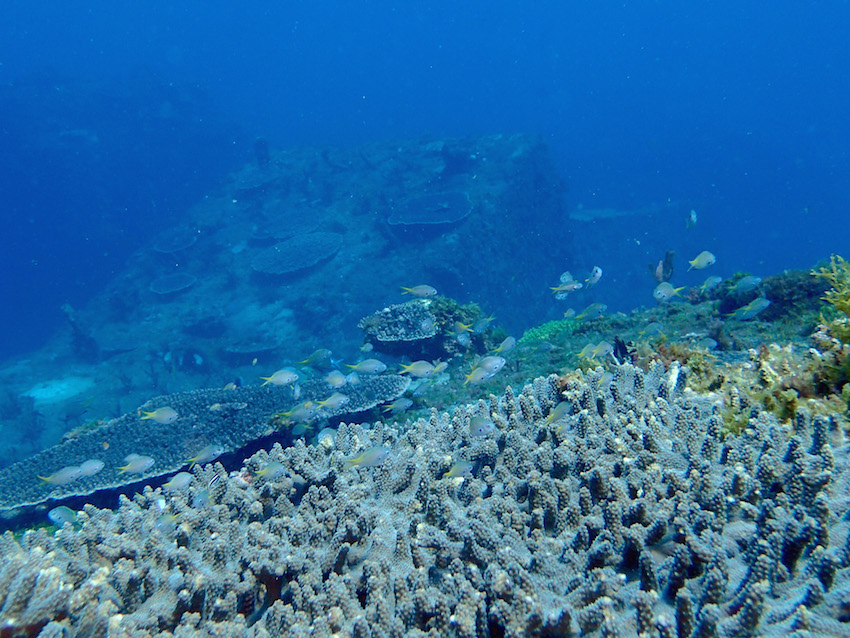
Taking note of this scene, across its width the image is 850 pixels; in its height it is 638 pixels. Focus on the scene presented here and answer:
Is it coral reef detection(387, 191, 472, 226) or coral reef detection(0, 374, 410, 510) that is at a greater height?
coral reef detection(387, 191, 472, 226)

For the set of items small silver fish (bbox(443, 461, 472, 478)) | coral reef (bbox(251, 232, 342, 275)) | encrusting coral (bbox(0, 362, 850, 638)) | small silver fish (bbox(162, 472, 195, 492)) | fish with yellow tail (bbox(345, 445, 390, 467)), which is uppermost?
coral reef (bbox(251, 232, 342, 275))

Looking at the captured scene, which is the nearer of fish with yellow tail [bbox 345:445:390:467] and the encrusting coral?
the encrusting coral

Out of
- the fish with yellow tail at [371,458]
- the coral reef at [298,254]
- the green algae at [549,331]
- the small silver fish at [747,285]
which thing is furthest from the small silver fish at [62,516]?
the coral reef at [298,254]

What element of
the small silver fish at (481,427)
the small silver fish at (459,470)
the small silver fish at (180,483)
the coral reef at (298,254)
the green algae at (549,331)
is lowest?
the small silver fish at (459,470)

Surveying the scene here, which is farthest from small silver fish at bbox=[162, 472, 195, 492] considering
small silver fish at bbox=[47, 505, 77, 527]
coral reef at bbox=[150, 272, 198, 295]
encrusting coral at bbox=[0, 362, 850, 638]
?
coral reef at bbox=[150, 272, 198, 295]

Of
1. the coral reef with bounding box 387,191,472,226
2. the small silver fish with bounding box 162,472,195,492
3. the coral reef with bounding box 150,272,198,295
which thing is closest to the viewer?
the small silver fish with bounding box 162,472,195,492

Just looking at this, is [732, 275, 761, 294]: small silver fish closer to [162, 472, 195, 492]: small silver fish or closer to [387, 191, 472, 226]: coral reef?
[162, 472, 195, 492]: small silver fish

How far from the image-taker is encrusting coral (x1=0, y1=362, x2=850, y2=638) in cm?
179

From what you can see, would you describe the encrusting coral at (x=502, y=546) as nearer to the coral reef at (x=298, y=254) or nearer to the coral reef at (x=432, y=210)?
the coral reef at (x=432, y=210)

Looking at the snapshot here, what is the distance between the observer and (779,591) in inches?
70.1

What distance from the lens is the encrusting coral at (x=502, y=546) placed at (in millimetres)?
1793

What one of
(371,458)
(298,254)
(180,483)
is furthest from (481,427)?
(298,254)

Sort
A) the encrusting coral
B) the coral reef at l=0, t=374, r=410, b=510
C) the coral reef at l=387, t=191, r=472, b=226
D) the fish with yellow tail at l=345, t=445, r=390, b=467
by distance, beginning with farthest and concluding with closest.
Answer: the coral reef at l=387, t=191, r=472, b=226 → the coral reef at l=0, t=374, r=410, b=510 → the fish with yellow tail at l=345, t=445, r=390, b=467 → the encrusting coral

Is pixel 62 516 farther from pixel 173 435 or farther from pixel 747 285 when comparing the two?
pixel 747 285
